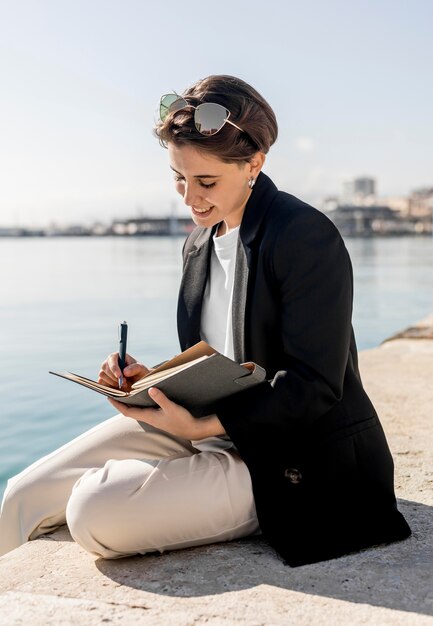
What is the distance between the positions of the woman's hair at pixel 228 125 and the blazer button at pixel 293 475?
0.84 m

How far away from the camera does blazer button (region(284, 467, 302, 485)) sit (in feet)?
7.27

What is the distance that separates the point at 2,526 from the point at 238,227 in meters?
1.18

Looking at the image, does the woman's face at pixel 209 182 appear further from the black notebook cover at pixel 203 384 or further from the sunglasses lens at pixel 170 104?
the black notebook cover at pixel 203 384

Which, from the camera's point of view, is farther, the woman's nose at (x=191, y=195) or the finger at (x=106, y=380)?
the finger at (x=106, y=380)

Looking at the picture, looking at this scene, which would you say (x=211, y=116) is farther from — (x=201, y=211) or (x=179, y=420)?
(x=179, y=420)

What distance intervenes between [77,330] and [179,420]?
415 inches

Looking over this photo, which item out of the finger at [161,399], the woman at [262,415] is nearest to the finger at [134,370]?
the woman at [262,415]

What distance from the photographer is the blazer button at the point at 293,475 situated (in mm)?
2217

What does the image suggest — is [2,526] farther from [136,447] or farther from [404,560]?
[404,560]

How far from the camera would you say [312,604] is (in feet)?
6.27

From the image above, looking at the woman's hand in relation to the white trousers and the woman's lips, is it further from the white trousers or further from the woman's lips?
the woman's lips

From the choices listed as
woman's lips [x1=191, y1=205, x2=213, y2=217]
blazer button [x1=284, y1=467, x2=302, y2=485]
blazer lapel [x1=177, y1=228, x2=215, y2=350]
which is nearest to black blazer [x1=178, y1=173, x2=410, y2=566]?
blazer button [x1=284, y1=467, x2=302, y2=485]

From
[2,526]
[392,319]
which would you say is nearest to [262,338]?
[2,526]

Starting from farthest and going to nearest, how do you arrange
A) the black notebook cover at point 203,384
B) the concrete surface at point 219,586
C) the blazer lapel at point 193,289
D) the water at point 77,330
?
1. the water at point 77,330
2. the blazer lapel at point 193,289
3. the black notebook cover at point 203,384
4. the concrete surface at point 219,586
